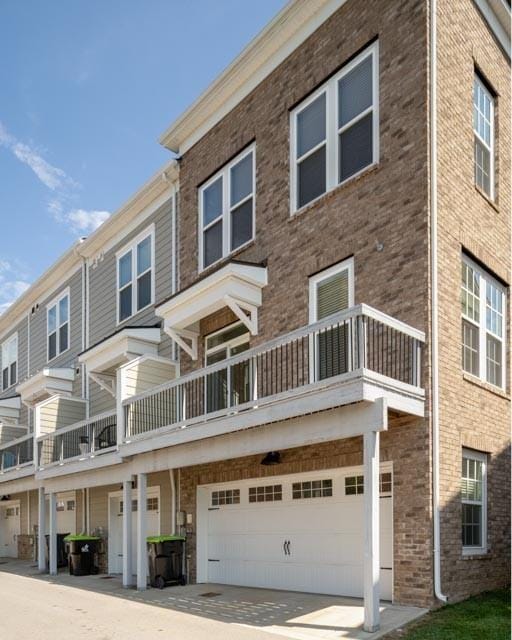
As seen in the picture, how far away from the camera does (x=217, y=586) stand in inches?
540

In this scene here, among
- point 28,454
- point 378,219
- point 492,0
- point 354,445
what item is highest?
point 492,0

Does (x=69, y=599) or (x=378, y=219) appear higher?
(x=378, y=219)

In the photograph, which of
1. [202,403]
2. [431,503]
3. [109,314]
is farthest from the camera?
[109,314]

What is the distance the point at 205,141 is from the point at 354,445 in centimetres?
817

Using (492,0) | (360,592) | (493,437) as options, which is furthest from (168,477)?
(492,0)

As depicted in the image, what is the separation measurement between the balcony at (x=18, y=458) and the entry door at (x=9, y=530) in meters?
3.24

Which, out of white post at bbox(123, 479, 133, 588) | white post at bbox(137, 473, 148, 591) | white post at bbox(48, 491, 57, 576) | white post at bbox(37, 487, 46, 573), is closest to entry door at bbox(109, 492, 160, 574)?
white post at bbox(48, 491, 57, 576)

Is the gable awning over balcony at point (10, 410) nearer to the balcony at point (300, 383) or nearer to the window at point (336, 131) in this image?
the balcony at point (300, 383)

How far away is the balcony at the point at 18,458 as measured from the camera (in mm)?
19844

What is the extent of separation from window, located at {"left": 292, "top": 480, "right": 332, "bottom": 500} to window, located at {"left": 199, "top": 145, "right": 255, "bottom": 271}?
16.5ft

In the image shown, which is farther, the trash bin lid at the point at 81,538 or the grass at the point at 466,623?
the trash bin lid at the point at 81,538

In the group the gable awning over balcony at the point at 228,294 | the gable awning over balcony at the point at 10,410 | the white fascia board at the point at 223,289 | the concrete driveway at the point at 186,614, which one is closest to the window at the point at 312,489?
the concrete driveway at the point at 186,614

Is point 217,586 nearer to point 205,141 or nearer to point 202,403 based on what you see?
point 202,403

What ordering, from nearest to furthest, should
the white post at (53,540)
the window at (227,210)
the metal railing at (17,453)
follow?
1. the window at (227,210)
2. the white post at (53,540)
3. the metal railing at (17,453)
